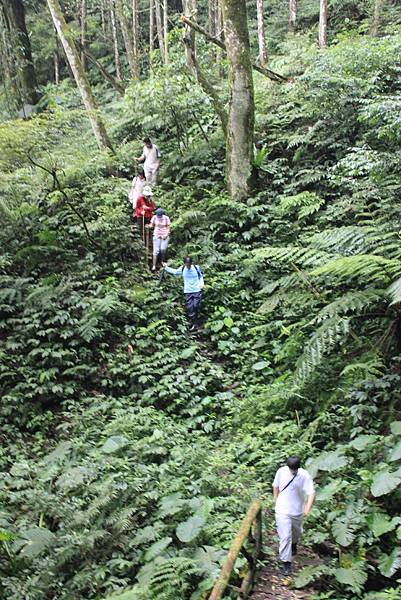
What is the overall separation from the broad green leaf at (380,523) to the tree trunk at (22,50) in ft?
60.8

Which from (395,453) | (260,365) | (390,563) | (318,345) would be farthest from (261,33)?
(390,563)

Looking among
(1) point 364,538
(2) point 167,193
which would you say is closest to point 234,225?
(2) point 167,193

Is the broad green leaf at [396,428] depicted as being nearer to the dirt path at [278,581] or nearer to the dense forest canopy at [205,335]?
the dense forest canopy at [205,335]

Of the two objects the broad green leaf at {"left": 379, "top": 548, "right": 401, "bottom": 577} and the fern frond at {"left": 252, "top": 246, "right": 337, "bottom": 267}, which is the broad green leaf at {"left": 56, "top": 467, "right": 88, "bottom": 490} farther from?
the fern frond at {"left": 252, "top": 246, "right": 337, "bottom": 267}

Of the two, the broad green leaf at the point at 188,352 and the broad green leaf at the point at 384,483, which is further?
the broad green leaf at the point at 188,352

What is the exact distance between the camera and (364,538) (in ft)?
16.3

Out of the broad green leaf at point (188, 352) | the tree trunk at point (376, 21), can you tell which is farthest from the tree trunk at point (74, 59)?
the tree trunk at point (376, 21)

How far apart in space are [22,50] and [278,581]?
1914cm

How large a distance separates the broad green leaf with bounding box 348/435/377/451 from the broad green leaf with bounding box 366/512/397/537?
912 millimetres

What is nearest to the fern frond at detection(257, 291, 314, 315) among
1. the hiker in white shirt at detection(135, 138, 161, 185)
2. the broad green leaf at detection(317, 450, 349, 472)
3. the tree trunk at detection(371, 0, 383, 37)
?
the broad green leaf at detection(317, 450, 349, 472)

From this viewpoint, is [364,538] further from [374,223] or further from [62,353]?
[62,353]

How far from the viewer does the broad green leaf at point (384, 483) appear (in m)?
4.94

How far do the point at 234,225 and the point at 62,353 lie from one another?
4973 millimetres

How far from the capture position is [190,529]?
5188 millimetres
